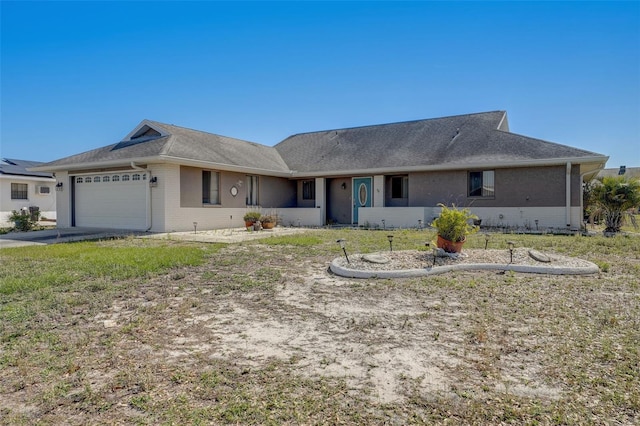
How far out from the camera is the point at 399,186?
1839cm

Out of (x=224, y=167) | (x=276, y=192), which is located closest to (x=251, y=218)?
(x=224, y=167)

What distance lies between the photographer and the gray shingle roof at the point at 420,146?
50.1ft

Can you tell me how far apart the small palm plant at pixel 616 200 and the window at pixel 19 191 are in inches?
1267

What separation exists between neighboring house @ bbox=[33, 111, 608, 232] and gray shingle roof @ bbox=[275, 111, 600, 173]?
0.20 ft

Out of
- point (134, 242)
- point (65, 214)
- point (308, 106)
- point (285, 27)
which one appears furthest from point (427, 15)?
point (65, 214)

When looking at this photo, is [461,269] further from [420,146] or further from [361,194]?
[420,146]

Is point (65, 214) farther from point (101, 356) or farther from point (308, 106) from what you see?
point (101, 356)

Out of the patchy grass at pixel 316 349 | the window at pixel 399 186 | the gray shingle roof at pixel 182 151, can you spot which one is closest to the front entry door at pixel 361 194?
the window at pixel 399 186

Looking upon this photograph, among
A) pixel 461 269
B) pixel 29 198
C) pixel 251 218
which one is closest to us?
pixel 461 269

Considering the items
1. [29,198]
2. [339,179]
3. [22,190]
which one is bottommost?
[29,198]

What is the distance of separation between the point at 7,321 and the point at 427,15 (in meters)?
12.5

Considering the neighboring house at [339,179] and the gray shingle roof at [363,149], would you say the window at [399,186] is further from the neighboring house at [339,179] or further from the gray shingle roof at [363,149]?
the gray shingle roof at [363,149]

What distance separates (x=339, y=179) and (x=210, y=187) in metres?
6.83

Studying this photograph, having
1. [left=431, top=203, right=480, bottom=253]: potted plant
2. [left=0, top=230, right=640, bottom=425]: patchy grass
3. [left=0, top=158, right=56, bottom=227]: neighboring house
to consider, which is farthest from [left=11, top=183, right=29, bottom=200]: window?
[left=431, top=203, right=480, bottom=253]: potted plant
